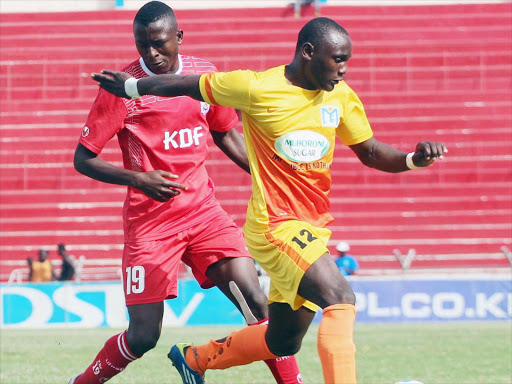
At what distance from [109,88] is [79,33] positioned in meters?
22.7

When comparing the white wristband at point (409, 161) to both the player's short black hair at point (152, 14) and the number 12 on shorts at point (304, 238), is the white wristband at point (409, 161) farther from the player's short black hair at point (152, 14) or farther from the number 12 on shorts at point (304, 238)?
the player's short black hair at point (152, 14)

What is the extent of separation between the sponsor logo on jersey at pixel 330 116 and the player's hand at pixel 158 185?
0.99m

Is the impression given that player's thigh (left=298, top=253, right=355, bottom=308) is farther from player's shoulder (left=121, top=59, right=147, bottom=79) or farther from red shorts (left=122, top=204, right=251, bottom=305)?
player's shoulder (left=121, top=59, right=147, bottom=79)

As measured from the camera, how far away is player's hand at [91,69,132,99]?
6.09 meters

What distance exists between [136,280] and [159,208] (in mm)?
496

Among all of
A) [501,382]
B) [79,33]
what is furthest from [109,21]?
[501,382]

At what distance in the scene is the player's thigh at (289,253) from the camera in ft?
18.0

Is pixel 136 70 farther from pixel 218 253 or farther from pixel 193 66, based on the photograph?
pixel 218 253

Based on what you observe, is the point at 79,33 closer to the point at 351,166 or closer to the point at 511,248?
the point at 351,166

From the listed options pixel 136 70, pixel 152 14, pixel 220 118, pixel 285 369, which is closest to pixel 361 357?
pixel 285 369

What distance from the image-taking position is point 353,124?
607 cm

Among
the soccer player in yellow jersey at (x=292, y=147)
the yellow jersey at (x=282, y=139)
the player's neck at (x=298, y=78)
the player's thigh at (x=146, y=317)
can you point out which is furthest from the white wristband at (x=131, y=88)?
the player's thigh at (x=146, y=317)

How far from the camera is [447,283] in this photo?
18.2 m

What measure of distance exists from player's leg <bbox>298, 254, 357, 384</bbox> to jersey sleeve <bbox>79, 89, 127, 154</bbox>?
1.88 meters
